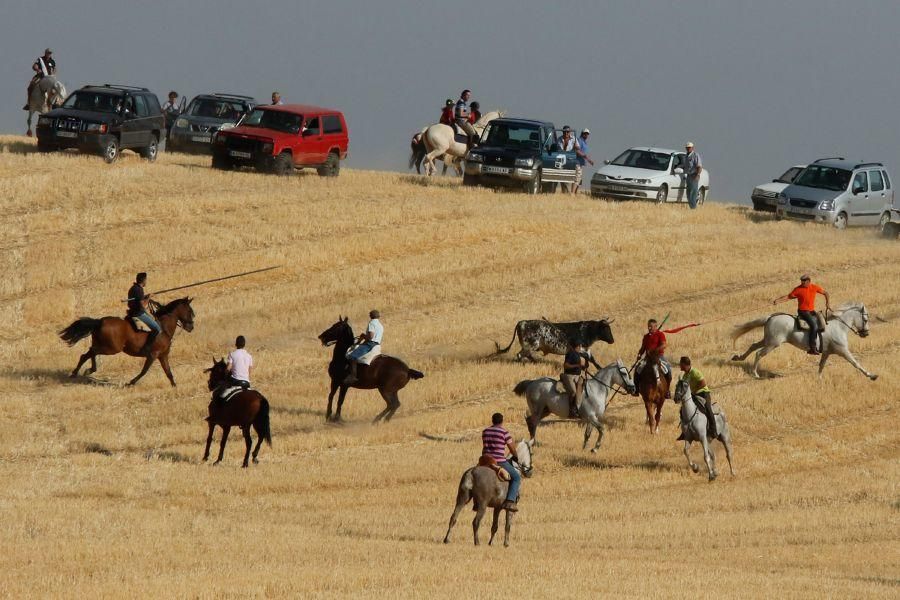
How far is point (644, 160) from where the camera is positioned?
159ft

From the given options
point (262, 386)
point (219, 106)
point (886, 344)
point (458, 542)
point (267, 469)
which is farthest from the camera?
point (219, 106)

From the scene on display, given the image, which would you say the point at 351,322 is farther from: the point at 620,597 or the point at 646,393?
the point at 620,597

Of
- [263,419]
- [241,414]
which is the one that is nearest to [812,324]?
[263,419]

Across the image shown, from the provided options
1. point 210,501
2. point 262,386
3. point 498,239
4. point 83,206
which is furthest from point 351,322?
point 210,501

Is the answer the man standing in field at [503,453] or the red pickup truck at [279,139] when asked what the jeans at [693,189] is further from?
the man standing in field at [503,453]

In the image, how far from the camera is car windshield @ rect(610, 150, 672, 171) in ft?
158

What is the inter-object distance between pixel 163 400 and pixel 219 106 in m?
24.2

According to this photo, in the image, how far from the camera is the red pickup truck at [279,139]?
46.8 metres

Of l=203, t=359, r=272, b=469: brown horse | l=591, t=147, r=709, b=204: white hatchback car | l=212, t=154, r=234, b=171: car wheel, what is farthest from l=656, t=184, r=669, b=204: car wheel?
l=203, t=359, r=272, b=469: brown horse

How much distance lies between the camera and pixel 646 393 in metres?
27.6

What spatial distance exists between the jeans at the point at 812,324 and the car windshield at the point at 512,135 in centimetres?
1644

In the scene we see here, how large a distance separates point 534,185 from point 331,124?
22.1ft

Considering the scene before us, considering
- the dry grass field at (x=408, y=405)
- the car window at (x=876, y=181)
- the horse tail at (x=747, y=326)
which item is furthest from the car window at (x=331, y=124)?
the horse tail at (x=747, y=326)

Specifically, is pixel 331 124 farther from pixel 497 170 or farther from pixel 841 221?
pixel 841 221
